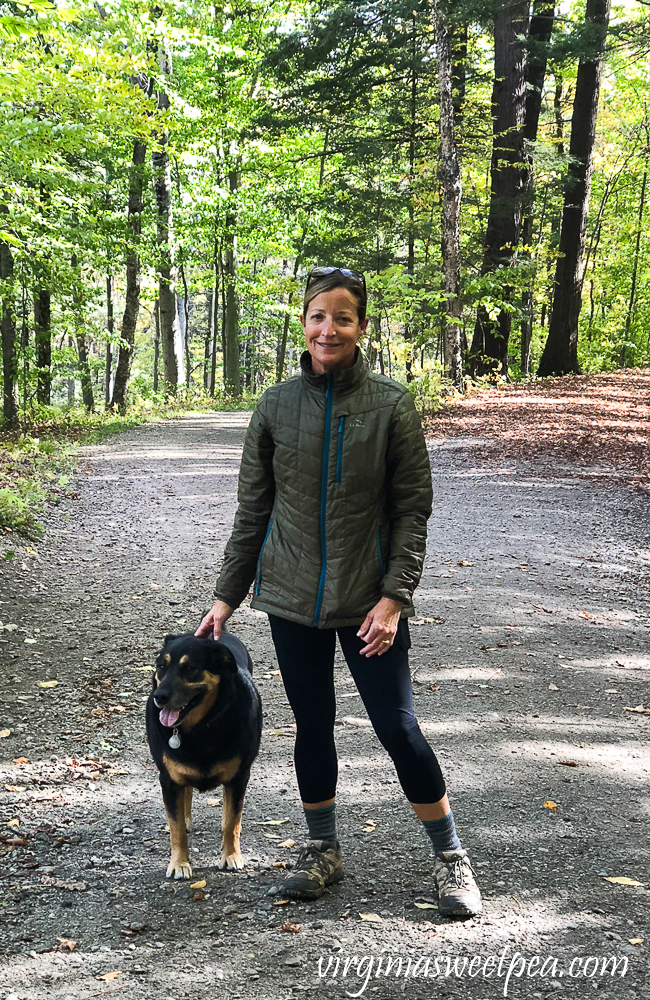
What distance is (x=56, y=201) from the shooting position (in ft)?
42.5

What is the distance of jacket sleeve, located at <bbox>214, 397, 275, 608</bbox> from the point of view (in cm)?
310

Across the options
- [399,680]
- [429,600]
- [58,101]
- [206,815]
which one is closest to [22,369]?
[58,101]

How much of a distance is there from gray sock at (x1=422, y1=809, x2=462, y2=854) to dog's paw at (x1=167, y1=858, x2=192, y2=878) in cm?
101

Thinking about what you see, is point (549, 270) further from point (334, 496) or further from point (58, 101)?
point (334, 496)

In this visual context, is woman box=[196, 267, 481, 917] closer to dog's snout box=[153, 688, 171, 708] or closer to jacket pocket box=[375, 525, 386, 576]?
jacket pocket box=[375, 525, 386, 576]

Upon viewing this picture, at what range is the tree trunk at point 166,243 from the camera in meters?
20.6

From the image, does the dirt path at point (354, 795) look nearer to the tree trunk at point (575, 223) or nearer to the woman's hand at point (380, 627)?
the woman's hand at point (380, 627)

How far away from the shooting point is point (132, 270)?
19.8 m

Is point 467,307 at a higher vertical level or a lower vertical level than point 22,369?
higher

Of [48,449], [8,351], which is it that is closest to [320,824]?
[48,449]

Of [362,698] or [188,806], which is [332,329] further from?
→ [188,806]

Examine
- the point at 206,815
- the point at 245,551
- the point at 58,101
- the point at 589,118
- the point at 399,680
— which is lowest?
the point at 206,815

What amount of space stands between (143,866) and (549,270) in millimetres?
30644

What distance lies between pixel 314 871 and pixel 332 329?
6.86ft
